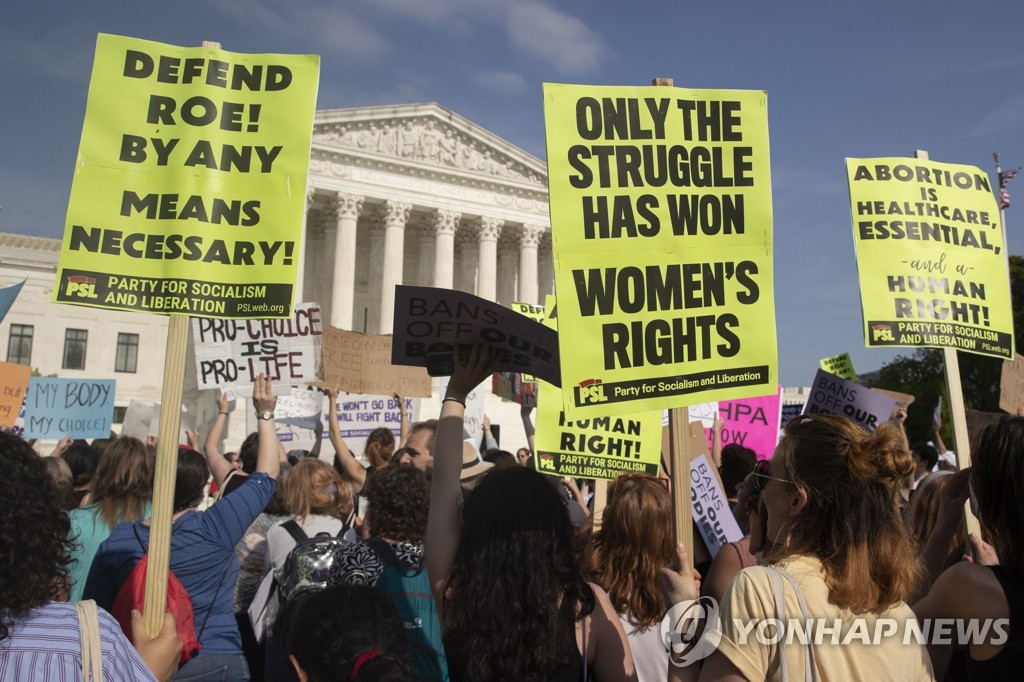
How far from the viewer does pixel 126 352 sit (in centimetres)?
4200

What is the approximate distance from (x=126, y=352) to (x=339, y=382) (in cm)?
3597

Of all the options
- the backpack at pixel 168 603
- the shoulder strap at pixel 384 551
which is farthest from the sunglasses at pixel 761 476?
the backpack at pixel 168 603

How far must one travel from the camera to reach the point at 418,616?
2.94 meters

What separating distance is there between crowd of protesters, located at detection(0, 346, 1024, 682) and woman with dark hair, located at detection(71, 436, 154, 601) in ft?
1.45

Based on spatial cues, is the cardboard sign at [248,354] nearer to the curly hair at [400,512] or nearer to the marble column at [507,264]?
the curly hair at [400,512]

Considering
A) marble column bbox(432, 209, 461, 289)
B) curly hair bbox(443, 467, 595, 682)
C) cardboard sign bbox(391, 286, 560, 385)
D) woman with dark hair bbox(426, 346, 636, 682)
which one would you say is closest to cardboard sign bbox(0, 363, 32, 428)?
cardboard sign bbox(391, 286, 560, 385)

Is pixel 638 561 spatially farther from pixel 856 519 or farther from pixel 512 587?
pixel 856 519

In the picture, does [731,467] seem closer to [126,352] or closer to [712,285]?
[712,285]

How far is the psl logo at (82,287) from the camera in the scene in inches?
137

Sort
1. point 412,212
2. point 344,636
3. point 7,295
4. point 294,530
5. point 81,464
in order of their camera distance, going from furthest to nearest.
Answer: point 412,212
point 7,295
point 81,464
point 294,530
point 344,636

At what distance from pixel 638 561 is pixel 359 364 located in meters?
8.32

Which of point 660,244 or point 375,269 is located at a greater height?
point 375,269

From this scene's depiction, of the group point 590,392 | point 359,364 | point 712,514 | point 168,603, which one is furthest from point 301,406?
point 590,392

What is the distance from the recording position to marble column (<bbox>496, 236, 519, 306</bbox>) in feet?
155
